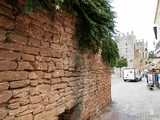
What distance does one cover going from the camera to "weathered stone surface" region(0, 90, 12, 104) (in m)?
2.92

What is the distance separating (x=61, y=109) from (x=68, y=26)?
169 cm

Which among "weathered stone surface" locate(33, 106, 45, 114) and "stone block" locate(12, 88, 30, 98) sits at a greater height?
"stone block" locate(12, 88, 30, 98)

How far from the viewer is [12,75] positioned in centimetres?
312

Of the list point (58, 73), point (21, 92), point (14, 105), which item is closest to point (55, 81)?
point (58, 73)

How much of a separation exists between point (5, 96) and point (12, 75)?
287 mm

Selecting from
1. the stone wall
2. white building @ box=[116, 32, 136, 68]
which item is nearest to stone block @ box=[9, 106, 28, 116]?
the stone wall

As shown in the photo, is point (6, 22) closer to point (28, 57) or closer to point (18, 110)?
point (28, 57)

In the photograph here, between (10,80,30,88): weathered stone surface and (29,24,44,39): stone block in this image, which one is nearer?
(10,80,30,88): weathered stone surface

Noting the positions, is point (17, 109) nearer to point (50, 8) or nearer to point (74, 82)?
point (50, 8)

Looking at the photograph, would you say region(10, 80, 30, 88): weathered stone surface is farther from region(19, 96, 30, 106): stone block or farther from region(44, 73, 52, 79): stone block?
region(44, 73, 52, 79): stone block

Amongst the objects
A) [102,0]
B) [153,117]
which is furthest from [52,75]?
[153,117]

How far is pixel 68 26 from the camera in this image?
5.12 m

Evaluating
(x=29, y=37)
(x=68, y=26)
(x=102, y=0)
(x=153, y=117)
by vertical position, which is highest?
(x=102, y=0)

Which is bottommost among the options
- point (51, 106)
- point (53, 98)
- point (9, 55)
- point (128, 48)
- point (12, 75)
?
point (51, 106)
